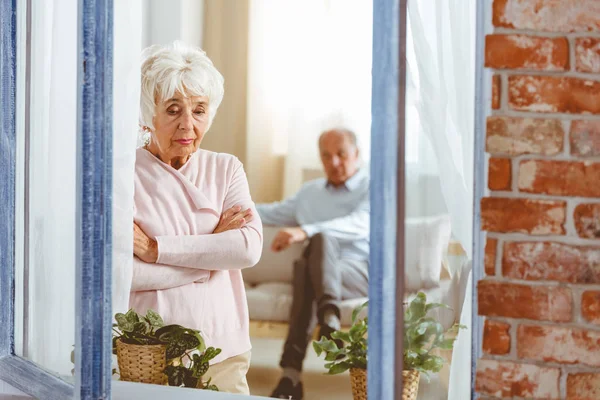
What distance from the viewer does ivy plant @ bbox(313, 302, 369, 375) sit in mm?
1431

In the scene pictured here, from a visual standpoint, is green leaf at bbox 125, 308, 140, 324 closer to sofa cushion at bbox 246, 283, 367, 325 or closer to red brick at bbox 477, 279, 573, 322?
sofa cushion at bbox 246, 283, 367, 325

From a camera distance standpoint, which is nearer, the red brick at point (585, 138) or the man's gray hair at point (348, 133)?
the red brick at point (585, 138)

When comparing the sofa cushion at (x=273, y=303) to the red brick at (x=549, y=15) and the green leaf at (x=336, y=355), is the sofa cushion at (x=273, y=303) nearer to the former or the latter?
the green leaf at (x=336, y=355)

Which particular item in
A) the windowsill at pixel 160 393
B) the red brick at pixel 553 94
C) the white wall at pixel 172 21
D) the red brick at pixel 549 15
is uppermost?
the white wall at pixel 172 21

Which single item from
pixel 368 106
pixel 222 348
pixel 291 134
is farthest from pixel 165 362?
pixel 368 106

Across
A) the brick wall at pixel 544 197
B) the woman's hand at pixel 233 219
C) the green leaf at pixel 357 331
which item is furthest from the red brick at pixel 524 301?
the woman's hand at pixel 233 219

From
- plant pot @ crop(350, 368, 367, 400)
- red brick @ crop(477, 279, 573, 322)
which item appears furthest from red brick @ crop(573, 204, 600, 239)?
plant pot @ crop(350, 368, 367, 400)

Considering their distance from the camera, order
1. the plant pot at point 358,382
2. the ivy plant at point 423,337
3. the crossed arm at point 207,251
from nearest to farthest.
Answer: the ivy plant at point 423,337 < the plant pot at point 358,382 < the crossed arm at point 207,251

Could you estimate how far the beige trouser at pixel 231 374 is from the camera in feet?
4.95

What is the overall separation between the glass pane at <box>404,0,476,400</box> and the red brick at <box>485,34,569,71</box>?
0.17m

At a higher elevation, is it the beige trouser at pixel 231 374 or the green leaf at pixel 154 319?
the green leaf at pixel 154 319

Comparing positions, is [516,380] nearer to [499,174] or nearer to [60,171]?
[499,174]

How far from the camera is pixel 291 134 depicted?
4.76 feet

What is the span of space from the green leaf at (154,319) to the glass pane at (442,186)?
585mm
